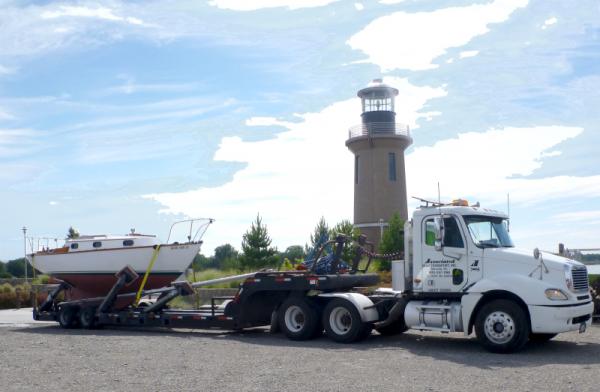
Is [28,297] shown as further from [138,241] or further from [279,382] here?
[279,382]

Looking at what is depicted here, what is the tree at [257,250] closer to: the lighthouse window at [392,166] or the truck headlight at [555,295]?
the lighthouse window at [392,166]

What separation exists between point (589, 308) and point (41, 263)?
14.8 metres

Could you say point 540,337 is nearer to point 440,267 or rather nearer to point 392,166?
point 440,267

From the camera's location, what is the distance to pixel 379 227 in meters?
37.4

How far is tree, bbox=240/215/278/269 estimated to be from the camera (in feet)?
105

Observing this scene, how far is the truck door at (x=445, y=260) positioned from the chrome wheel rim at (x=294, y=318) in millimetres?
2657

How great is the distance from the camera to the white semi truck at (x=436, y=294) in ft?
36.2

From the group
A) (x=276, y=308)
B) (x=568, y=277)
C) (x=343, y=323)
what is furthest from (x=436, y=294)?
(x=276, y=308)

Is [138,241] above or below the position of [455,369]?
above

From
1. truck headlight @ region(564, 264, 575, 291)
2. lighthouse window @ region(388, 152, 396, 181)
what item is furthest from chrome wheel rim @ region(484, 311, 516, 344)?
lighthouse window @ region(388, 152, 396, 181)

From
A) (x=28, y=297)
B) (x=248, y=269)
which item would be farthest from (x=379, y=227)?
(x=28, y=297)

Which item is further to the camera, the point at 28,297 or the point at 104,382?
the point at 28,297

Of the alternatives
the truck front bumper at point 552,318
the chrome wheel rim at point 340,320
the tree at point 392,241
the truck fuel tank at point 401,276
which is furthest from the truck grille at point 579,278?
the tree at point 392,241

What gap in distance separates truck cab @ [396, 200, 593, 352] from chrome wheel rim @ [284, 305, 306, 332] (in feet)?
7.60
